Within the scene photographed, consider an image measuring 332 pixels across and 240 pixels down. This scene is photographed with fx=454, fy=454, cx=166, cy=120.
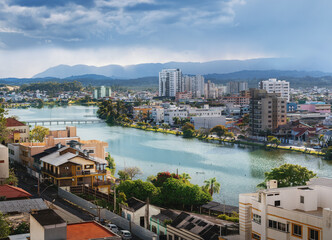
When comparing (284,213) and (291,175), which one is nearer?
(284,213)

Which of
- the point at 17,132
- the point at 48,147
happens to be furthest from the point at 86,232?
the point at 17,132

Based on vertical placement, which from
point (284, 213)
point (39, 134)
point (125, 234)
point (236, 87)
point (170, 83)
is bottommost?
point (125, 234)

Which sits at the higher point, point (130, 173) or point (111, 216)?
point (111, 216)

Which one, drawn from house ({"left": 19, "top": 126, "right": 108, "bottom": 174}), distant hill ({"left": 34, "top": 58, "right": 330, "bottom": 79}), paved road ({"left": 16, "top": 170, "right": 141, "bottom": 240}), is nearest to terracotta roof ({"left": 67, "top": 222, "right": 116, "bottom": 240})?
paved road ({"left": 16, "top": 170, "right": 141, "bottom": 240})

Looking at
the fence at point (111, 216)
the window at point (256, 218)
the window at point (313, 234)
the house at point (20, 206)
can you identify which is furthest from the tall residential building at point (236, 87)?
the window at point (313, 234)

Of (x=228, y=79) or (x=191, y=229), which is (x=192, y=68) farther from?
(x=191, y=229)
